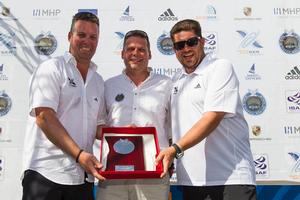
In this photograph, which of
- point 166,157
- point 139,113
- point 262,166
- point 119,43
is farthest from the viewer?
point 119,43

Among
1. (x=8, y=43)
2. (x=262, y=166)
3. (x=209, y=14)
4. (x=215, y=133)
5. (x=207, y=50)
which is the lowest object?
(x=262, y=166)

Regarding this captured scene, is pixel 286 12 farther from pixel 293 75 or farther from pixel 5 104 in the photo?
pixel 5 104

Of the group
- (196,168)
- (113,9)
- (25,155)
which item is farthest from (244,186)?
(113,9)

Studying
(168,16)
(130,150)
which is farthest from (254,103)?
(130,150)

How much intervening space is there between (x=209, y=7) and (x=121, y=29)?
80cm

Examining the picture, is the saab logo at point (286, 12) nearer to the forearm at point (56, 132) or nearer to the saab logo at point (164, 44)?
the saab logo at point (164, 44)

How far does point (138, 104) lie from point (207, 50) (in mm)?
1233

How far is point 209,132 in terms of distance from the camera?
52.3 inches

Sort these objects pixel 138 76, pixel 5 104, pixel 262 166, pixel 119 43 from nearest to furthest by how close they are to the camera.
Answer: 1. pixel 138 76
2. pixel 262 166
3. pixel 5 104
4. pixel 119 43

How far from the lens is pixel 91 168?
→ 4.11ft

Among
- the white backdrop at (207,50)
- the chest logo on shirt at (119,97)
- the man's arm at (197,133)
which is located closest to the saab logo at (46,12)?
the white backdrop at (207,50)

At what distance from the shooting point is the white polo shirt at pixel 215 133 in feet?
4.42

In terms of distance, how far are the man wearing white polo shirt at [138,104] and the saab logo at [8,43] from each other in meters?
1.31

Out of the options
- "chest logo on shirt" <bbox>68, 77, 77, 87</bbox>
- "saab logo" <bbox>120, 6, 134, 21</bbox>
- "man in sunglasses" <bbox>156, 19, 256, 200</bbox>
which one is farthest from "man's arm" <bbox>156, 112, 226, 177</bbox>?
"saab logo" <bbox>120, 6, 134, 21</bbox>
